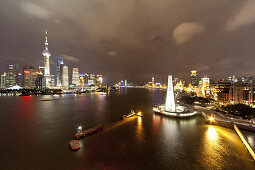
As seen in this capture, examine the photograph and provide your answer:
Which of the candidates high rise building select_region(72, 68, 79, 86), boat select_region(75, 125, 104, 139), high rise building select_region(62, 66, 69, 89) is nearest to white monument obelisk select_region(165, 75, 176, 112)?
boat select_region(75, 125, 104, 139)

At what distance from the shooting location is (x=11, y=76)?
13175 cm

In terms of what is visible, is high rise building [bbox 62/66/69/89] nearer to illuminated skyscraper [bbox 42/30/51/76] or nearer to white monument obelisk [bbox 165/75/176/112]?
illuminated skyscraper [bbox 42/30/51/76]

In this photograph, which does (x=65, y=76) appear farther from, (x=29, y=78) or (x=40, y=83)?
(x=40, y=83)

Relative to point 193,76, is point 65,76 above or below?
above

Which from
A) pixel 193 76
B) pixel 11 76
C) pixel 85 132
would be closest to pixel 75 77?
pixel 11 76

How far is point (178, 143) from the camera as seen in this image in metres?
14.1

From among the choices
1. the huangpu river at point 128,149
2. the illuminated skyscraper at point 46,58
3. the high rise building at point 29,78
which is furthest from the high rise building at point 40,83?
the huangpu river at point 128,149

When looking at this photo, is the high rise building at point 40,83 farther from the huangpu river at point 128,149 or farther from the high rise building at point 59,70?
the huangpu river at point 128,149

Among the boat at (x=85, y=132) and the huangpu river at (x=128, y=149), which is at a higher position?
the boat at (x=85, y=132)

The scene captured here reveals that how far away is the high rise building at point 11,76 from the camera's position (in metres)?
129

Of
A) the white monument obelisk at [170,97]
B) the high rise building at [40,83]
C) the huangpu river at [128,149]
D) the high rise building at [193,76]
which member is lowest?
the huangpu river at [128,149]

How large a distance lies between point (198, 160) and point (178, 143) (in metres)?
3.26

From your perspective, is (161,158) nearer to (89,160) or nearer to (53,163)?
(89,160)

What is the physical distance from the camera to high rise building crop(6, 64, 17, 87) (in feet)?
424
